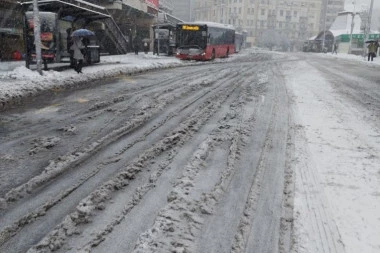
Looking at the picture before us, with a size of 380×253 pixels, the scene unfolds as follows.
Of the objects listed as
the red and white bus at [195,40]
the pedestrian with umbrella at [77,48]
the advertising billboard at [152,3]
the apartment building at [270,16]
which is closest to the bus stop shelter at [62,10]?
the pedestrian with umbrella at [77,48]

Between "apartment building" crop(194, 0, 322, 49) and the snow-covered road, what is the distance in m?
107

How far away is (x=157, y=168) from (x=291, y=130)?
3.08m

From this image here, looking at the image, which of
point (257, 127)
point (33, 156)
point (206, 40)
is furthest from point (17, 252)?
point (206, 40)

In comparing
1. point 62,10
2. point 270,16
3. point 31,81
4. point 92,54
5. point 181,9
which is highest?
point 181,9

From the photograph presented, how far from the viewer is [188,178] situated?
4.21 meters

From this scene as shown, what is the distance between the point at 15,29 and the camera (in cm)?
2109

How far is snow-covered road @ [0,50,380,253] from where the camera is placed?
3.01 m

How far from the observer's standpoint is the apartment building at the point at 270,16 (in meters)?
112

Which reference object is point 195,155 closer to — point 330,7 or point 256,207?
point 256,207

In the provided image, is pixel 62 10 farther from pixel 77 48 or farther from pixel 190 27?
pixel 190 27

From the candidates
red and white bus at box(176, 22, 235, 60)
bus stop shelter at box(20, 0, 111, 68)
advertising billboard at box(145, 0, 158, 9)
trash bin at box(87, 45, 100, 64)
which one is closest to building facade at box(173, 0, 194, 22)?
advertising billboard at box(145, 0, 158, 9)

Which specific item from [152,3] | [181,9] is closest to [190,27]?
[152,3]

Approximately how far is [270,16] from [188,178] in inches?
4708

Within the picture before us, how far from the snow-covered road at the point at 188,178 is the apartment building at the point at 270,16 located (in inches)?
4206
